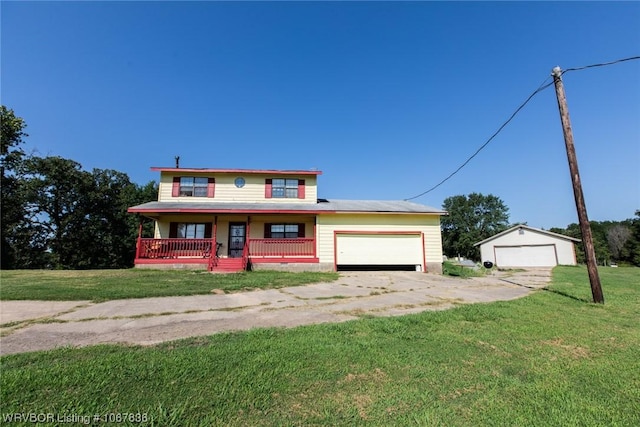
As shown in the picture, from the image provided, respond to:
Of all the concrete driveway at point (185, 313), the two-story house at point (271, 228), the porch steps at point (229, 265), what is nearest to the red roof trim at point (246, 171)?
the two-story house at point (271, 228)

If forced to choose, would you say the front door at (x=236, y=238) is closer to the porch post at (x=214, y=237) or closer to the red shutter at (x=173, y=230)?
the porch post at (x=214, y=237)

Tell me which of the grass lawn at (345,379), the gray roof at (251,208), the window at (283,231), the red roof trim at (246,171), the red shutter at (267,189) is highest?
the red roof trim at (246,171)

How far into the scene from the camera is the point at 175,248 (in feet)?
45.4

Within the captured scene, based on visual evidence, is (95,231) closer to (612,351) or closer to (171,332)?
(171,332)

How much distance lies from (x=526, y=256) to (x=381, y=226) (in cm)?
1878

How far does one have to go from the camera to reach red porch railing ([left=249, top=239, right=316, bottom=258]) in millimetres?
13973

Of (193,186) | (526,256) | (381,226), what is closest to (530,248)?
(526,256)

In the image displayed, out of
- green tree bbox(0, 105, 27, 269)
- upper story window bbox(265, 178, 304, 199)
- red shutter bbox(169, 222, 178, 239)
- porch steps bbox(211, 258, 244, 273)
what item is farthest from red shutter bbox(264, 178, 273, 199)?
green tree bbox(0, 105, 27, 269)

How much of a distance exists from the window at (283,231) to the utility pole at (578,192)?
1129cm

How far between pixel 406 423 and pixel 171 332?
318 cm

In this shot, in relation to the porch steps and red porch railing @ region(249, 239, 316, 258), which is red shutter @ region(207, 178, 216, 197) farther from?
the porch steps

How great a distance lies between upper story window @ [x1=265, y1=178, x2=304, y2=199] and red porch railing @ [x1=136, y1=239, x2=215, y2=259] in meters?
4.42

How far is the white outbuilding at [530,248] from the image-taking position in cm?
2438

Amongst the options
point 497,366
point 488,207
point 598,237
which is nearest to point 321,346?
point 497,366
